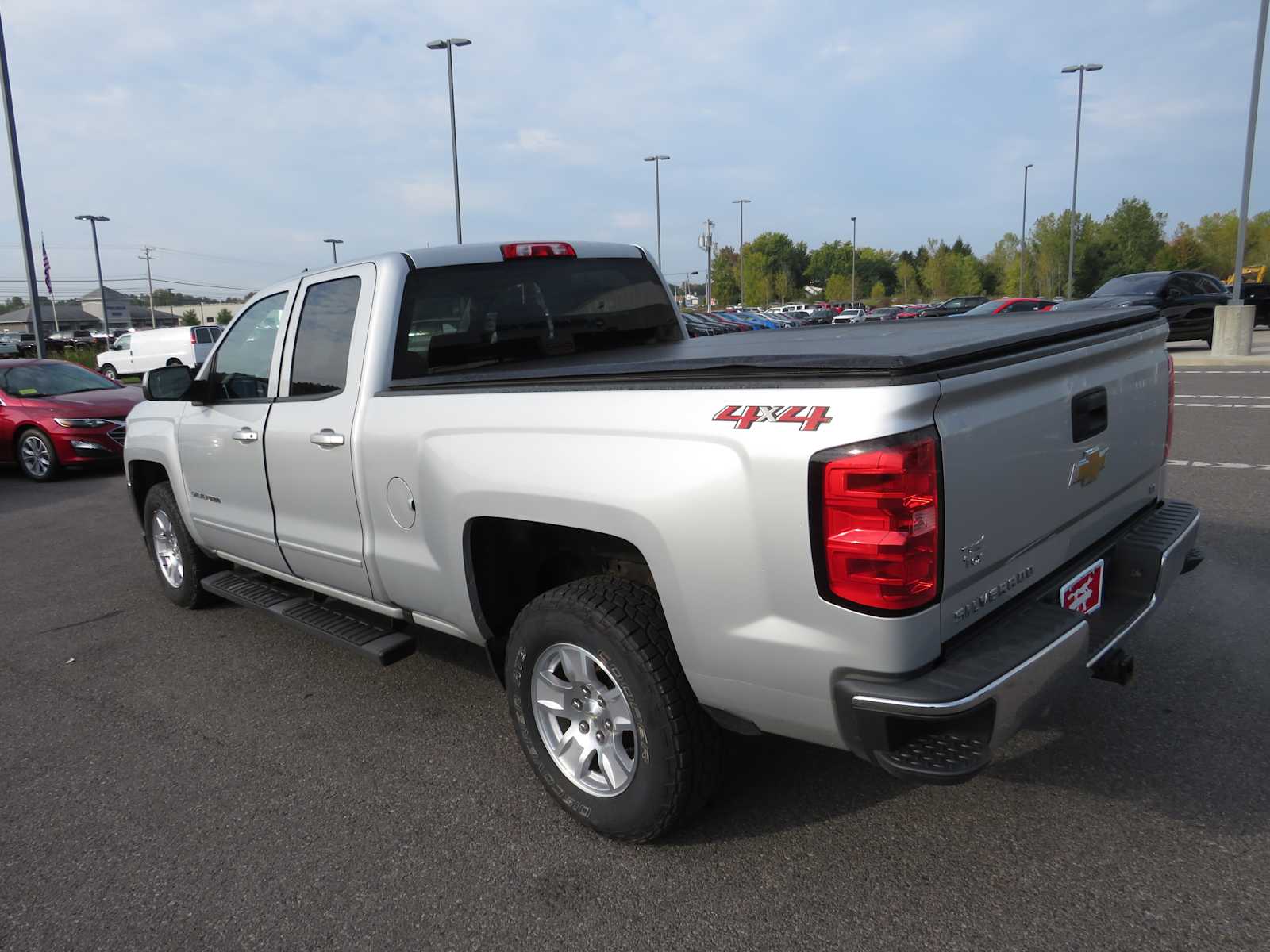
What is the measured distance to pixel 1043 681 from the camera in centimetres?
233

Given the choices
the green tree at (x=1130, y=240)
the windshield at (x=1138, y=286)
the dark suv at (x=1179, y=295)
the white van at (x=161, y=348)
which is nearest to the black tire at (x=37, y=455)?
the dark suv at (x=1179, y=295)

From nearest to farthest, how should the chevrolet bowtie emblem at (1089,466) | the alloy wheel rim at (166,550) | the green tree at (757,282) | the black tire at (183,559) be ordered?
the chevrolet bowtie emblem at (1089,466) → the black tire at (183,559) → the alloy wheel rim at (166,550) → the green tree at (757,282)

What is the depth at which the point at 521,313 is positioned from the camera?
161 inches

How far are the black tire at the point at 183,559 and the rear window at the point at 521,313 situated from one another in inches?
94.0

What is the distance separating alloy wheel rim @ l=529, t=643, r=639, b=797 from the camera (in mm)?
2801

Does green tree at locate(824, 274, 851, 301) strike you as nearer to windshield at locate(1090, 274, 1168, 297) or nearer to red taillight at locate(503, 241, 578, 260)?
windshield at locate(1090, 274, 1168, 297)

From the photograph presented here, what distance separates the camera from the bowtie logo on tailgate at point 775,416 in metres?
2.16

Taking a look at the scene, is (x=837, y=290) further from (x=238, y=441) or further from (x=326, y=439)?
(x=326, y=439)

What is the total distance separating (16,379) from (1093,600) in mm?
12822

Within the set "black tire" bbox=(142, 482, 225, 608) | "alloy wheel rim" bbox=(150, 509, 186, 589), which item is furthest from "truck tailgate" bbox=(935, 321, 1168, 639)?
"alloy wheel rim" bbox=(150, 509, 186, 589)

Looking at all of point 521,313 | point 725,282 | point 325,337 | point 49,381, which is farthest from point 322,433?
point 725,282

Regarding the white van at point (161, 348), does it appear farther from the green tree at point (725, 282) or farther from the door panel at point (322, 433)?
the green tree at point (725, 282)

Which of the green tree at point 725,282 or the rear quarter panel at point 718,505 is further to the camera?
the green tree at point 725,282

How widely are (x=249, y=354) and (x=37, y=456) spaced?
8318mm
